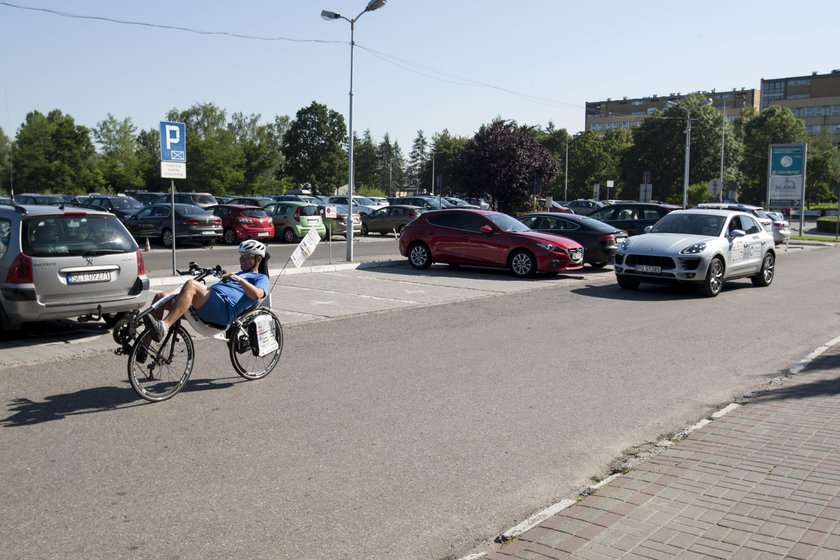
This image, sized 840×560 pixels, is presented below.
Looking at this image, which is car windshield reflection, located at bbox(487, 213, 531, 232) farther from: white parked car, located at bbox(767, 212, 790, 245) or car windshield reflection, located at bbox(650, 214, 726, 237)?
white parked car, located at bbox(767, 212, 790, 245)

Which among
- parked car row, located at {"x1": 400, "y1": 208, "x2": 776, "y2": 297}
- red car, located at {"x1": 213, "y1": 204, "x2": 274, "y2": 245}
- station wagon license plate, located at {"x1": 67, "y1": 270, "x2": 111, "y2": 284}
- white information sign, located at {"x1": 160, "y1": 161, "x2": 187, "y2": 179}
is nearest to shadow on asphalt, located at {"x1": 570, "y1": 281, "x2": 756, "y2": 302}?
parked car row, located at {"x1": 400, "y1": 208, "x2": 776, "y2": 297}

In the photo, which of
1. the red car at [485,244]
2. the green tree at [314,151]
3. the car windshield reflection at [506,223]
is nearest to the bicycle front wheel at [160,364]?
the red car at [485,244]

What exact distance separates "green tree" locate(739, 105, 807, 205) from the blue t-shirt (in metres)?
87.8

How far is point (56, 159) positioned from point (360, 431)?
75654 millimetres

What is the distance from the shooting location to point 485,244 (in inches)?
759

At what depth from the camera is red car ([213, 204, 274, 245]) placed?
29.2 m

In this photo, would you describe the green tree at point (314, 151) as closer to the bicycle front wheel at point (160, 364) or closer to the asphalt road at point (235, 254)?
the asphalt road at point (235, 254)

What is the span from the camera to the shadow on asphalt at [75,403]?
21.9 ft

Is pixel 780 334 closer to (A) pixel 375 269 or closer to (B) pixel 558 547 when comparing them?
(B) pixel 558 547

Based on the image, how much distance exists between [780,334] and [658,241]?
16.3ft

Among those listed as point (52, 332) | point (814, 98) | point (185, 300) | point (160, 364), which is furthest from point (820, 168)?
point (160, 364)

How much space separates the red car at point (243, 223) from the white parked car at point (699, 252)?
16249 mm

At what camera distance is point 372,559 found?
13.5ft

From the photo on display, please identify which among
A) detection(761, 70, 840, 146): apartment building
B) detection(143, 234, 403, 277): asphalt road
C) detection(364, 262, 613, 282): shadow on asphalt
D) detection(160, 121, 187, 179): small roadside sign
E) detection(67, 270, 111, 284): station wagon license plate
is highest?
detection(761, 70, 840, 146): apartment building
